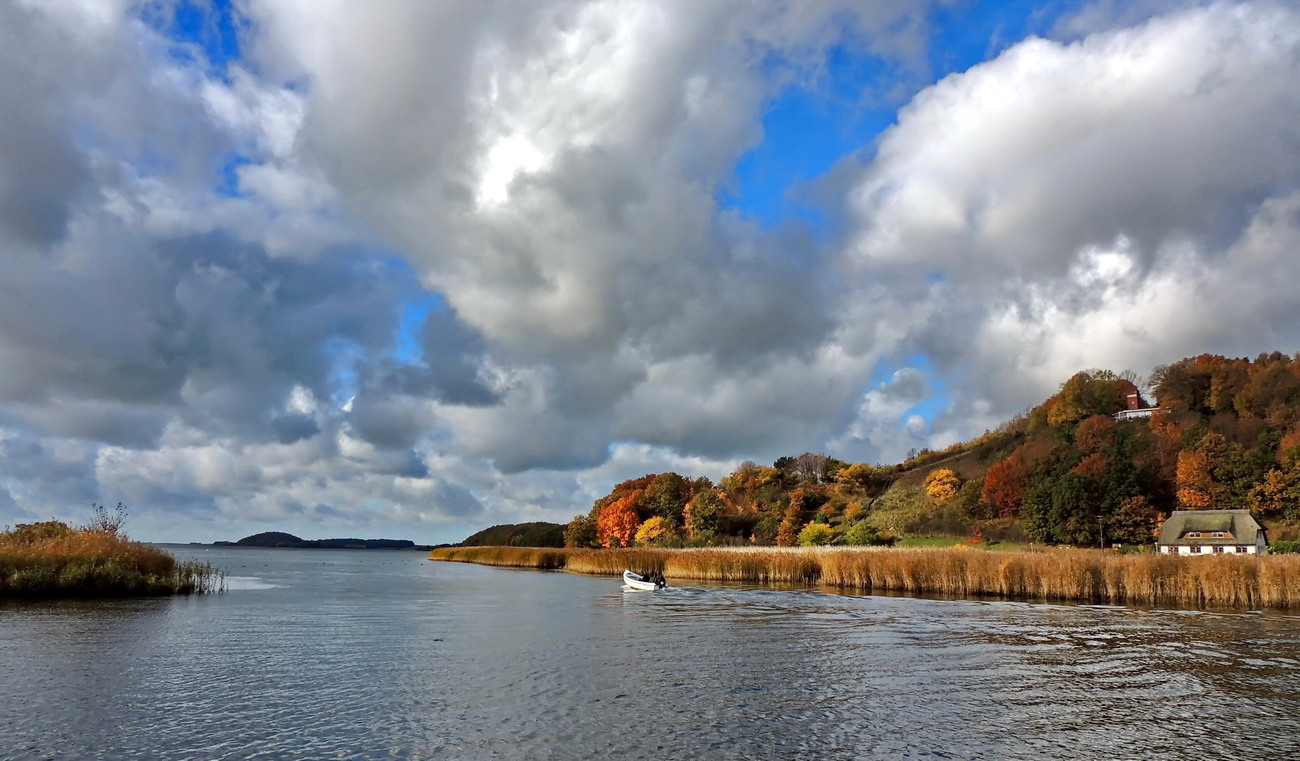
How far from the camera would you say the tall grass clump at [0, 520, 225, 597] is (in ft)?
119

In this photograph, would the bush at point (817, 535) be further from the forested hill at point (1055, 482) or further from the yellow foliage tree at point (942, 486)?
the yellow foliage tree at point (942, 486)

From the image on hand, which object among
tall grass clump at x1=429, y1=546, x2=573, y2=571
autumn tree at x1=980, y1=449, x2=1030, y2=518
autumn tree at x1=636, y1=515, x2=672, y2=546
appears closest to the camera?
tall grass clump at x1=429, y1=546, x2=573, y2=571

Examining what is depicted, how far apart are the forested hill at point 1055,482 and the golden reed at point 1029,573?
3477cm

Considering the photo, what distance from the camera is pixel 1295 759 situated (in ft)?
43.5

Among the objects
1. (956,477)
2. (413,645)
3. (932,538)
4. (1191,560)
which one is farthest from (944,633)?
(956,477)

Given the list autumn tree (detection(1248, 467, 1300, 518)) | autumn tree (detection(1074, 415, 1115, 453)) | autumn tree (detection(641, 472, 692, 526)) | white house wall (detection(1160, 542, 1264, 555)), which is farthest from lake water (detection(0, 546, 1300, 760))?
autumn tree (detection(641, 472, 692, 526))

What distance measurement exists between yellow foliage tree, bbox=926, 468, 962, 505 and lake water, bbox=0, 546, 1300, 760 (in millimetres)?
79896

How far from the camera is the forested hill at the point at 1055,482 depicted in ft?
281

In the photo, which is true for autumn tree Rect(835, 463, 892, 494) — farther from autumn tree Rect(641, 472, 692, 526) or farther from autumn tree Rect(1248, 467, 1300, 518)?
autumn tree Rect(1248, 467, 1300, 518)

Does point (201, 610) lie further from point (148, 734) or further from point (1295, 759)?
point (1295, 759)

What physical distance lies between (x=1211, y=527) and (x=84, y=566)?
8170cm

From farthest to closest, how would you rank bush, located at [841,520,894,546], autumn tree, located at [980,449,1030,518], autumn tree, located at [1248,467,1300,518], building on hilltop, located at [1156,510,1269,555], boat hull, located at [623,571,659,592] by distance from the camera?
autumn tree, located at [980,449,1030,518] < bush, located at [841,520,894,546] < autumn tree, located at [1248,467,1300,518] < building on hilltop, located at [1156,510,1269,555] < boat hull, located at [623,571,659,592]

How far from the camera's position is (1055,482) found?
90.1 meters

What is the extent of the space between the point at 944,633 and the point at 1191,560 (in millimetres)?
20040
